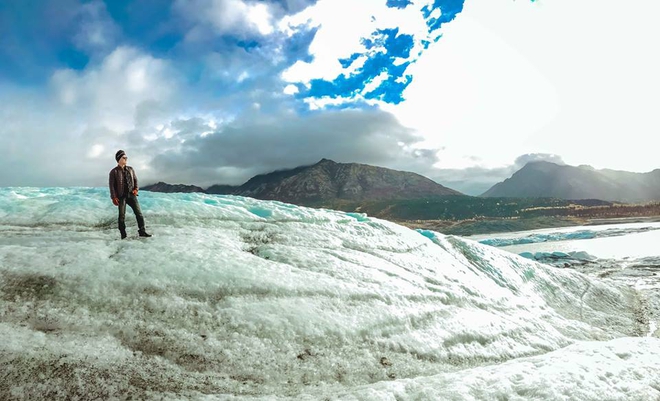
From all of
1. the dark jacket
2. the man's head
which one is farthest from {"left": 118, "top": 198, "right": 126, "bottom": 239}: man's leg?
the man's head

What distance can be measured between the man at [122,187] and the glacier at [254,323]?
82cm

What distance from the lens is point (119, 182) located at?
Answer: 11859 millimetres

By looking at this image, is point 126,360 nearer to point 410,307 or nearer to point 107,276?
point 107,276

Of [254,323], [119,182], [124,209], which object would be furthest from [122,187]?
[254,323]

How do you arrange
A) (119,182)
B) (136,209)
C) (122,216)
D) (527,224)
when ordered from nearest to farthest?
(119,182) < (122,216) < (136,209) < (527,224)

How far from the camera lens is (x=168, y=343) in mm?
7426

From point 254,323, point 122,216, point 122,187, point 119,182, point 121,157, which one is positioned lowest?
point 254,323

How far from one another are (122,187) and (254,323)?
705cm

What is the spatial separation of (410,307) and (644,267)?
39.5m

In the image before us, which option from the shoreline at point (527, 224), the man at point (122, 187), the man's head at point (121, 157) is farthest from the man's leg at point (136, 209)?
the shoreline at point (527, 224)

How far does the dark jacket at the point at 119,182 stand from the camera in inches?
464

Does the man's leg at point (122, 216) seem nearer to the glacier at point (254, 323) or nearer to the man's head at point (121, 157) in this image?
the glacier at point (254, 323)

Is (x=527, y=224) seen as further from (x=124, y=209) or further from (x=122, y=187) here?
(x=122, y=187)

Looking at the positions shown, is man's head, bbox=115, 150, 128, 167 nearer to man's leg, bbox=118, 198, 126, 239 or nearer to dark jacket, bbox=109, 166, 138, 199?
dark jacket, bbox=109, 166, 138, 199
